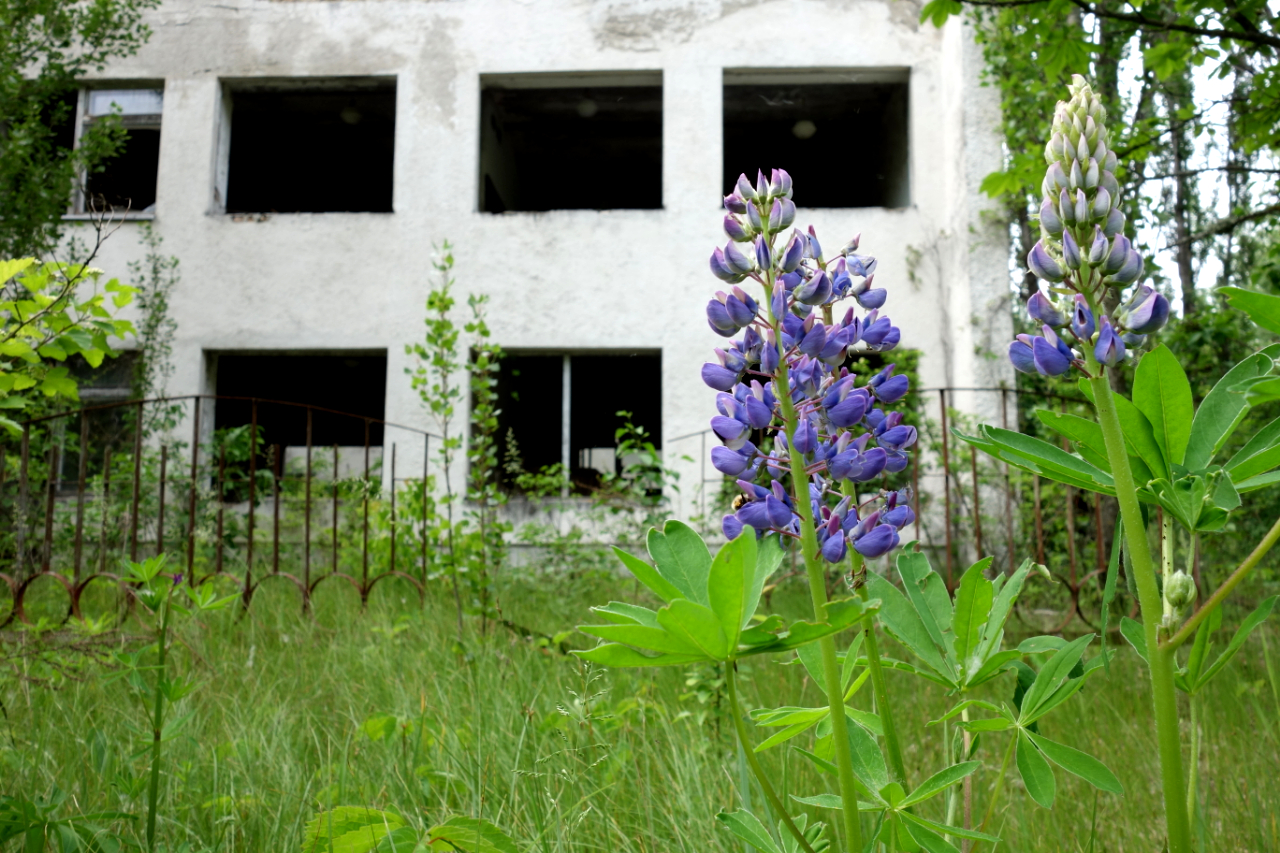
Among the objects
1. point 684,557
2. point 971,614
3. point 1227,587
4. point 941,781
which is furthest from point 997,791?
point 684,557

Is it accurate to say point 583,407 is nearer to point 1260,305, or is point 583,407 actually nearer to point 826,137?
point 826,137

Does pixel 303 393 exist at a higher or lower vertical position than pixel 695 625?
higher

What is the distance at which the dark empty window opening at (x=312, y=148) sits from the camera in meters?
9.91

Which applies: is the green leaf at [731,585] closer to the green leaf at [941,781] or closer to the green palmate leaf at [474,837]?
the green leaf at [941,781]

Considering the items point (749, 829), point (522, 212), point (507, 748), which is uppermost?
point (522, 212)

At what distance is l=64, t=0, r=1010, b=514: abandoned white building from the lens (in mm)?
8523

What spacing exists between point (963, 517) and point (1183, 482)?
23.9 ft

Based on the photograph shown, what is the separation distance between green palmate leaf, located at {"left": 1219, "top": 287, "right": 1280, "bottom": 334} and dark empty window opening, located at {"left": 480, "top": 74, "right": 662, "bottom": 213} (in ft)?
29.9

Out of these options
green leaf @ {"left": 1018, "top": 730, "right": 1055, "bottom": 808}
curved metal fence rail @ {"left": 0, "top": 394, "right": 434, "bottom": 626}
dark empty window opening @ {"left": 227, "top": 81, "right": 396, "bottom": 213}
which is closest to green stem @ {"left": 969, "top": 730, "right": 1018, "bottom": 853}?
green leaf @ {"left": 1018, "top": 730, "right": 1055, "bottom": 808}

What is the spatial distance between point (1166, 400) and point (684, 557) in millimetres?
506

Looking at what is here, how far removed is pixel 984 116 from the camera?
802 cm

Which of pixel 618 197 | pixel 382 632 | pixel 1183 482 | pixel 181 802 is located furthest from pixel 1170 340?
pixel 618 197

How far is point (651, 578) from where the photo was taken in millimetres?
743

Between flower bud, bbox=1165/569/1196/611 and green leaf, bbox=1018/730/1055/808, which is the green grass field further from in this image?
flower bud, bbox=1165/569/1196/611
